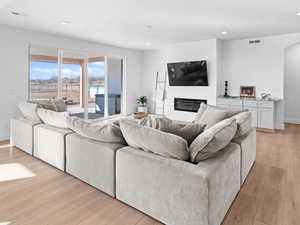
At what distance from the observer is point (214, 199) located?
1.62 meters

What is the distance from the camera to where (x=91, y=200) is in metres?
2.23

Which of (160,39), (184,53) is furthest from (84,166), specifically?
(184,53)

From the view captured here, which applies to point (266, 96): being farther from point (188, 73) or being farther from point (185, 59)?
point (185, 59)

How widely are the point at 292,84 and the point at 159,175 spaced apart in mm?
6786

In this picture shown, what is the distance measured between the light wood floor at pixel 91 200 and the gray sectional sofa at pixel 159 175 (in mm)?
117

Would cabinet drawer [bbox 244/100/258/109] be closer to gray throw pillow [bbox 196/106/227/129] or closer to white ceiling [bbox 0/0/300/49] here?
white ceiling [bbox 0/0/300/49]

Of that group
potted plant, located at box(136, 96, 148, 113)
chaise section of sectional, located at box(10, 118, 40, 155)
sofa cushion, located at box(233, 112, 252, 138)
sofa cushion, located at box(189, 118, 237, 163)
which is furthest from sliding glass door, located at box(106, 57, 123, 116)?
sofa cushion, located at box(189, 118, 237, 163)

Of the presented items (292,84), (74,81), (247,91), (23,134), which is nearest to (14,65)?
(74,81)

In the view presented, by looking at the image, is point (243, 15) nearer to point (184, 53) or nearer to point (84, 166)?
point (184, 53)

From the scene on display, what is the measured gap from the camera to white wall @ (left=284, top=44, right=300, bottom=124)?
6598mm

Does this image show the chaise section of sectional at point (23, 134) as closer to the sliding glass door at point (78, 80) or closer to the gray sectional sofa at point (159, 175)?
the gray sectional sofa at point (159, 175)

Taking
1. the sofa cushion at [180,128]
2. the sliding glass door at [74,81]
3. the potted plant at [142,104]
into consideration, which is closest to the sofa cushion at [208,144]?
the sofa cushion at [180,128]

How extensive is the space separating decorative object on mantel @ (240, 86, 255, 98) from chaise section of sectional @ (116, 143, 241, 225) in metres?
4.42

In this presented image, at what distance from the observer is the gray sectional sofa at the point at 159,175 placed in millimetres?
1604
